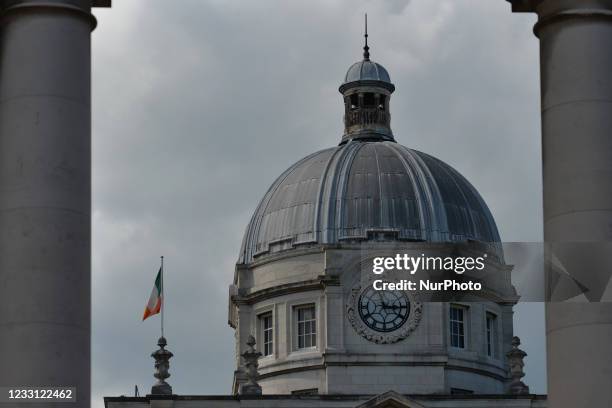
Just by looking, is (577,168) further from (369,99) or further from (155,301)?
(369,99)

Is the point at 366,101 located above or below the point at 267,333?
above

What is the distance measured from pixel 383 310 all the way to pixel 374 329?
1006 mm

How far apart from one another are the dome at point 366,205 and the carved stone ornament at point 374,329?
2709 millimetres

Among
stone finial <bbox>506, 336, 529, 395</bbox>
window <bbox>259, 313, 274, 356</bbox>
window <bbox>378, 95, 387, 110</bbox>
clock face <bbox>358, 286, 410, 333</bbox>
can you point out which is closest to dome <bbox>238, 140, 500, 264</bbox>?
window <bbox>259, 313, 274, 356</bbox>

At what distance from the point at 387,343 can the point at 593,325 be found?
78.3 metres

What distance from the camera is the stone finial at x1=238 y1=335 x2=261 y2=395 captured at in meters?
107

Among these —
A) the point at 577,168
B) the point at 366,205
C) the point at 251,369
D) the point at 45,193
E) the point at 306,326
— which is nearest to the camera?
the point at 45,193

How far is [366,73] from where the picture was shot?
11962cm

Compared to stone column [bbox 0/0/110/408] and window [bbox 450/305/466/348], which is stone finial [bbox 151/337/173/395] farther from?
stone column [bbox 0/0/110/408]

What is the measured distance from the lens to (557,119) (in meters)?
35.0

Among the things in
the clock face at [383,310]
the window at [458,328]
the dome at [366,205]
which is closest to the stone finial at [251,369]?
the clock face at [383,310]

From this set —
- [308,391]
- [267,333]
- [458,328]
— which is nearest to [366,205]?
[458,328]

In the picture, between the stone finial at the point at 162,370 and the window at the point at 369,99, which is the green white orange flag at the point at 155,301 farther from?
the window at the point at 369,99

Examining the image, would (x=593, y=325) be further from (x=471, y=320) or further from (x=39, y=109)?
(x=471, y=320)
